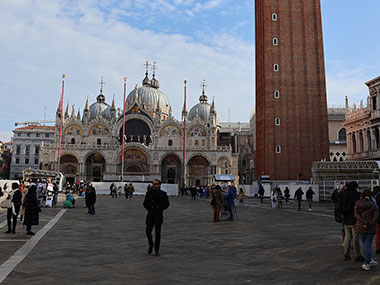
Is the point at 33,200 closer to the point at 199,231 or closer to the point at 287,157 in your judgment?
the point at 199,231

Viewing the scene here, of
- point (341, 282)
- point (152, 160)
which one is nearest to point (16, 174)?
point (152, 160)

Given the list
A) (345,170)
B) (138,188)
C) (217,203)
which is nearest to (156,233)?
(217,203)

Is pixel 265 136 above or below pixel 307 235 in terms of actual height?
above

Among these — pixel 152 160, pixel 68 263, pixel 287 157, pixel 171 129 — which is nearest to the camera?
pixel 68 263

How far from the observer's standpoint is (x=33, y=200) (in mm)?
9672

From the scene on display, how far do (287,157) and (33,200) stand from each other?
29628mm

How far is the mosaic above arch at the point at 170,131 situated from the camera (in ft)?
189

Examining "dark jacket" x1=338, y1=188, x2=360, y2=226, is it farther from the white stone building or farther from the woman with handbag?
the white stone building

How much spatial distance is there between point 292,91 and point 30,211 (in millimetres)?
31689

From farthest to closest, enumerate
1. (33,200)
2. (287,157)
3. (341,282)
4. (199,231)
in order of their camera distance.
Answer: (287,157)
(199,231)
(33,200)
(341,282)

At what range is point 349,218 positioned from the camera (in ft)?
21.8

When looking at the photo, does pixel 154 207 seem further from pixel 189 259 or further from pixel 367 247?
pixel 367 247

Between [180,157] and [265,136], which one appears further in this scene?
[180,157]

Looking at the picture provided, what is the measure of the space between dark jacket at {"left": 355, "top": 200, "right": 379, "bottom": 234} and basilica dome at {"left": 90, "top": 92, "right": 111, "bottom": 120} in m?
66.6
